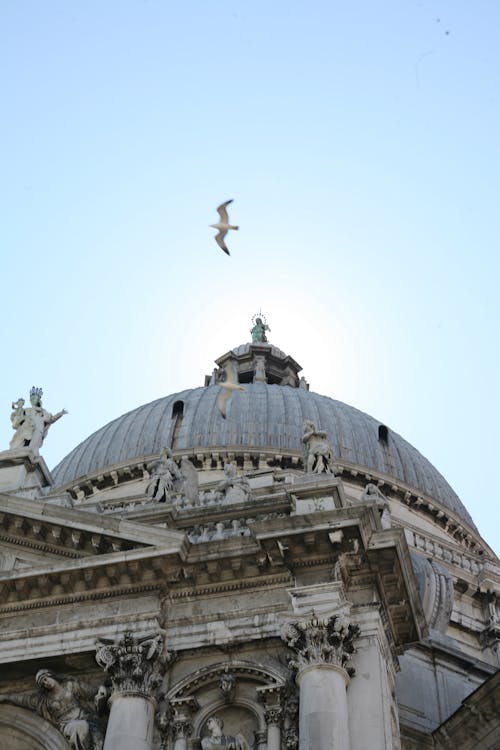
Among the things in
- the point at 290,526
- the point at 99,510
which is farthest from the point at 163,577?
the point at 99,510

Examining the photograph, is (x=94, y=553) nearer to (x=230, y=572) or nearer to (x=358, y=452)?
(x=230, y=572)

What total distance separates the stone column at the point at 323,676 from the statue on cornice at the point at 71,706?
328cm

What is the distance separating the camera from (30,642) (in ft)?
64.3

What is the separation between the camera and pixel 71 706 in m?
18.8

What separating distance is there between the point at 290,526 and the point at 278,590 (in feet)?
3.72

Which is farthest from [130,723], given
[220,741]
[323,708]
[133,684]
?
[323,708]

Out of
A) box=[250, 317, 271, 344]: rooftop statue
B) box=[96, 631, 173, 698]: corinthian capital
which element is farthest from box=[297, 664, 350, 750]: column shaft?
box=[250, 317, 271, 344]: rooftop statue

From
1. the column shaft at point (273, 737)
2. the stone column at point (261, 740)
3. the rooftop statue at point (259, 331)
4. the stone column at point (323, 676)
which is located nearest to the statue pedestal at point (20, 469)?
the stone column at point (323, 676)

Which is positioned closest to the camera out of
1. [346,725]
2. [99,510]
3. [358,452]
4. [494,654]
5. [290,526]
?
[346,725]

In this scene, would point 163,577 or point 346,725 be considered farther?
point 163,577

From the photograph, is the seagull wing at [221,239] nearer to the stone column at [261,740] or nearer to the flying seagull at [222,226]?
the flying seagull at [222,226]

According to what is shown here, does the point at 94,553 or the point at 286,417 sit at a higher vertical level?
the point at 286,417

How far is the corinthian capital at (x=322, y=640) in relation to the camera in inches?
699

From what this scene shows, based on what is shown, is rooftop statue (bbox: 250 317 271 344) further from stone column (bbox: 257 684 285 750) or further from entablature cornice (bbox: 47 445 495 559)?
stone column (bbox: 257 684 285 750)
